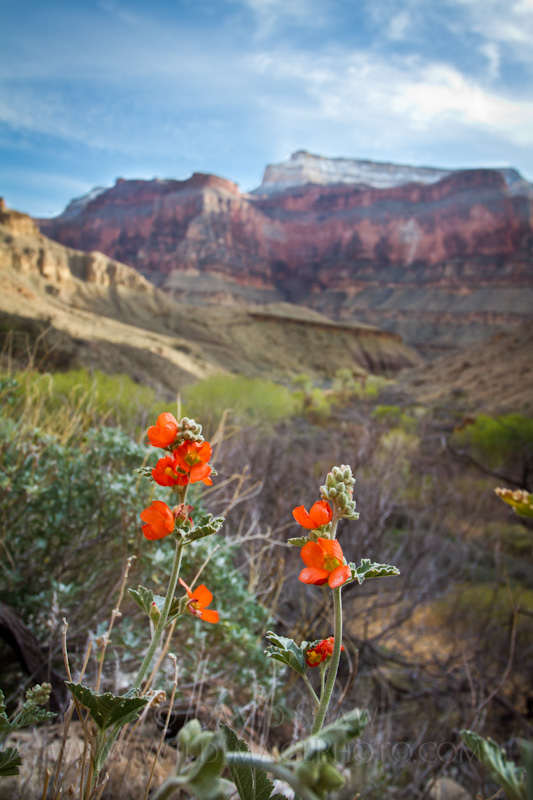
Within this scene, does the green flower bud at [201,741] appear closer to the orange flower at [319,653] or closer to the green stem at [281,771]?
the green stem at [281,771]

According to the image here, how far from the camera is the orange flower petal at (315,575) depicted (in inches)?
28.0

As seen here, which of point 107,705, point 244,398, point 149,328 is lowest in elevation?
point 244,398

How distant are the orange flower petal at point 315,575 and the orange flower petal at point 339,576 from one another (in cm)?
3

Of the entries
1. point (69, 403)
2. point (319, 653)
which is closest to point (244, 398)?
point (69, 403)

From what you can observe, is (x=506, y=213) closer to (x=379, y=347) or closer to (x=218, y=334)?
(x=379, y=347)

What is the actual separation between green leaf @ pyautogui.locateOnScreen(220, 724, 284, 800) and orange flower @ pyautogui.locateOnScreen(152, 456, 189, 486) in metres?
0.36

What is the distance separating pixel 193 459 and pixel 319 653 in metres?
0.38

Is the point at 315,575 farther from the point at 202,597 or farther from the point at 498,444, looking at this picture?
the point at 498,444

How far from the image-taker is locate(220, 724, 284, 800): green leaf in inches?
26.1

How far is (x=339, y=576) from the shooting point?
68 centimetres

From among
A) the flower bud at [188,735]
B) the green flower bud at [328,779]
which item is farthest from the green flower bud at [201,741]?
the green flower bud at [328,779]

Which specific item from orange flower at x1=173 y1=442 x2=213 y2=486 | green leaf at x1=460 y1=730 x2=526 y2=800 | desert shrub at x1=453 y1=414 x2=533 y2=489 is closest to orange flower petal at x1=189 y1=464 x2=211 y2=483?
orange flower at x1=173 y1=442 x2=213 y2=486

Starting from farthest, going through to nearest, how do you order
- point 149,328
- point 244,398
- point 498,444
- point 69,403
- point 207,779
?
1. point 149,328
2. point 244,398
3. point 498,444
4. point 69,403
5. point 207,779

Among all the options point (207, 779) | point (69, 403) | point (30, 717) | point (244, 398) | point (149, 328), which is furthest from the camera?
point (149, 328)
